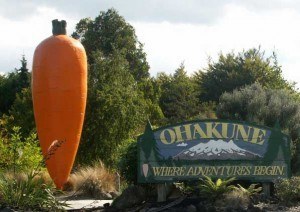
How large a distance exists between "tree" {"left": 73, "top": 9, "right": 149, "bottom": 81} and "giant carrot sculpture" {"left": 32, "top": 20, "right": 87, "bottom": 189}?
67.0ft

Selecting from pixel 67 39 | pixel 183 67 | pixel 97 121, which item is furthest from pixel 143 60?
pixel 67 39

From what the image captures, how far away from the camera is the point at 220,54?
38.5 m

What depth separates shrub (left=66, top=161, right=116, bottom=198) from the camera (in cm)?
1559

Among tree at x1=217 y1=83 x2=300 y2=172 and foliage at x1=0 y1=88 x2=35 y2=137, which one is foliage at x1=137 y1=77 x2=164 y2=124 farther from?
tree at x1=217 y1=83 x2=300 y2=172

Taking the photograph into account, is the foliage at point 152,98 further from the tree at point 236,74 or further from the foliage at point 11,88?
the foliage at point 11,88

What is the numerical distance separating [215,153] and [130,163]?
2.01 metres

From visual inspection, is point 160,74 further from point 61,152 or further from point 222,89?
point 61,152

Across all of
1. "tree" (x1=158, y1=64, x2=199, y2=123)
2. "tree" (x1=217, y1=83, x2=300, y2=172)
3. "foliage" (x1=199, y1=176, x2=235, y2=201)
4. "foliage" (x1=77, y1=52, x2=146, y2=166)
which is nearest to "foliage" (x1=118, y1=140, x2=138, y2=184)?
"foliage" (x1=199, y1=176, x2=235, y2=201)

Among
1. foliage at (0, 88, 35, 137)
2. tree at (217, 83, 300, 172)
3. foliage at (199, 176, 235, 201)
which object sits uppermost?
foliage at (0, 88, 35, 137)

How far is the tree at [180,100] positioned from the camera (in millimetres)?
31719

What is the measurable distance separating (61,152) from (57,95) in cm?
168

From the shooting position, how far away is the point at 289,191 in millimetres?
10898

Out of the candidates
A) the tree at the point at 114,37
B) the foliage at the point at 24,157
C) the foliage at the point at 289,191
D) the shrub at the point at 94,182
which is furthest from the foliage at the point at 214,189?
the tree at the point at 114,37

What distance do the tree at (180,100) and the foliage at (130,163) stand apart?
17.7 metres
